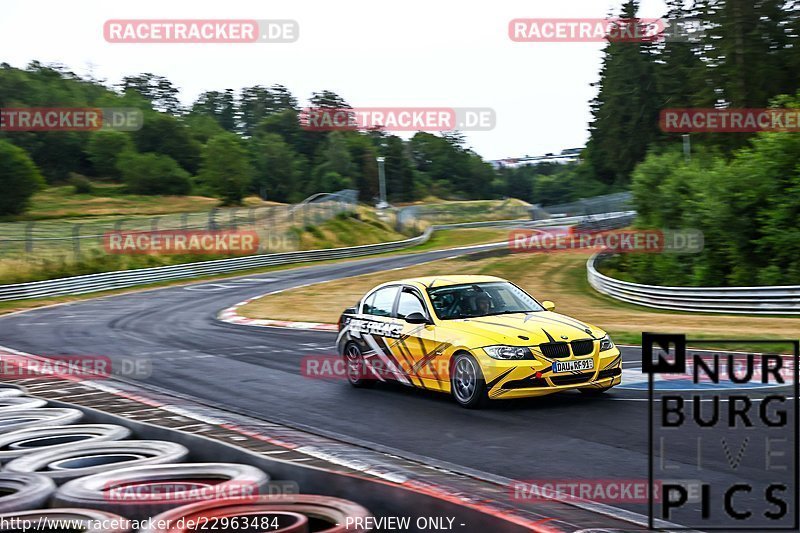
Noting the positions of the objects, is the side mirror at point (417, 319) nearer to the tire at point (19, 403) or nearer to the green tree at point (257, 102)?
the tire at point (19, 403)

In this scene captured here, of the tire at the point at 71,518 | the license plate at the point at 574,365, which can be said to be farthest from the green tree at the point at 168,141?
the tire at the point at 71,518

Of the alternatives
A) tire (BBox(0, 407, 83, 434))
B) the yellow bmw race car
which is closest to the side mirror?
the yellow bmw race car

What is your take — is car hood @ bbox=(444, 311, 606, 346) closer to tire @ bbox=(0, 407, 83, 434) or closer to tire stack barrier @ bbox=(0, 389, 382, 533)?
tire stack barrier @ bbox=(0, 389, 382, 533)

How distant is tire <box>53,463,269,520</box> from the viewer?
5.46 meters

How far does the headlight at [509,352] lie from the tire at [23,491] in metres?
5.00

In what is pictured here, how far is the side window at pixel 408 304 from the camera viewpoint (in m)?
11.2

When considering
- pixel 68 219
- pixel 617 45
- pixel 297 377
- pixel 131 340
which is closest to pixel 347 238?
pixel 68 219

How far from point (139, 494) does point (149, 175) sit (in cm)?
9449

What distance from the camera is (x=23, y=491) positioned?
5.73 meters

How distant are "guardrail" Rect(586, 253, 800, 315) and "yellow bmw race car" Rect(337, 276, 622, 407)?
1368 centimetres

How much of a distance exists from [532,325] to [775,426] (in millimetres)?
2923

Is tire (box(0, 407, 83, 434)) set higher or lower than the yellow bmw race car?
lower

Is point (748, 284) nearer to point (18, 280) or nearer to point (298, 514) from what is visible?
point (298, 514)

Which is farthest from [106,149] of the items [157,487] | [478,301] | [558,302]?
[157,487]
